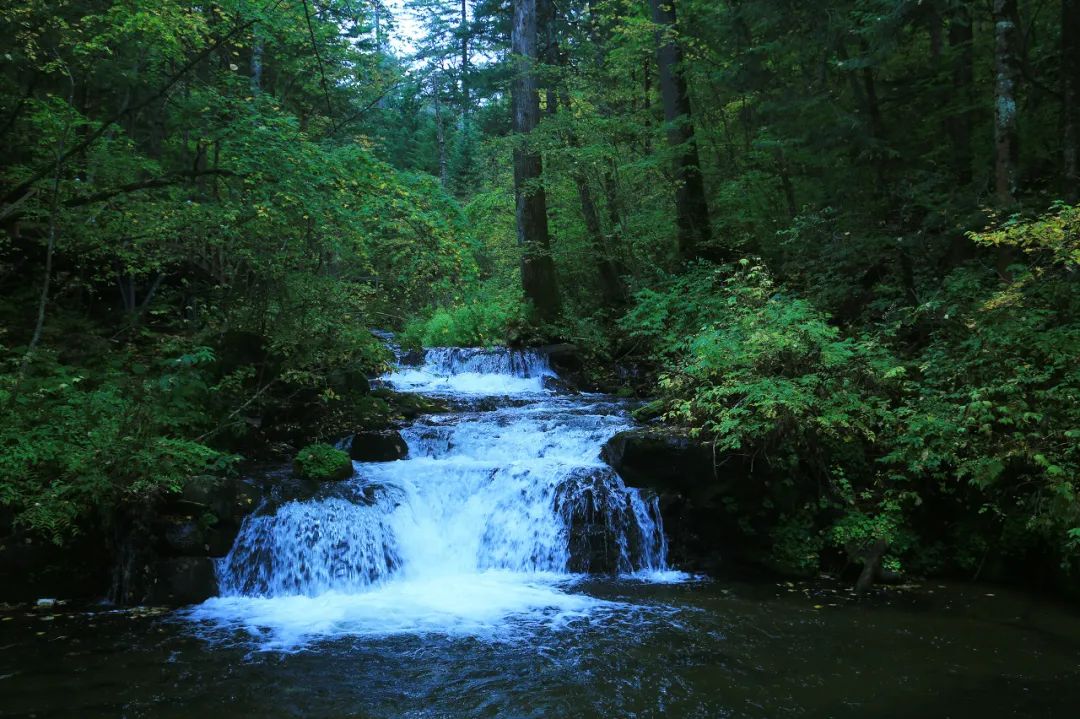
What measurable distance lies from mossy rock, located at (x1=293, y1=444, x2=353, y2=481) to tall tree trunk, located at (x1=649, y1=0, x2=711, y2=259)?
8993 millimetres

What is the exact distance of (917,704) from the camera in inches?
178

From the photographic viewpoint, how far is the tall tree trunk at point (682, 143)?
1438 centimetres

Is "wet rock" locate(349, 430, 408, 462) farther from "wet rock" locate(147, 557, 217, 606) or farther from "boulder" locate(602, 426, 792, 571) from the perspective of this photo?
"boulder" locate(602, 426, 792, 571)

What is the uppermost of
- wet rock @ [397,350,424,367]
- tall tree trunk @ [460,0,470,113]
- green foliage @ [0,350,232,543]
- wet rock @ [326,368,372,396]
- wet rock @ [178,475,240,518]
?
tall tree trunk @ [460,0,470,113]

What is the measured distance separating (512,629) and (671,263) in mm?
10670

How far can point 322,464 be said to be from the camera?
8875 millimetres

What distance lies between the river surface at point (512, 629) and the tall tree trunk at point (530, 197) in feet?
20.1

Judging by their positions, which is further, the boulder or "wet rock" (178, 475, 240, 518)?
the boulder

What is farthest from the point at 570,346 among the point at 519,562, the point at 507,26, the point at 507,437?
the point at 507,26

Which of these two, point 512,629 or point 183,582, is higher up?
point 183,582

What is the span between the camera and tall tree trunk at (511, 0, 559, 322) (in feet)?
49.6

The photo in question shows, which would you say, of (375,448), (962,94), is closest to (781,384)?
(375,448)

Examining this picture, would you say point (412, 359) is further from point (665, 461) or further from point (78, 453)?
point (78, 453)

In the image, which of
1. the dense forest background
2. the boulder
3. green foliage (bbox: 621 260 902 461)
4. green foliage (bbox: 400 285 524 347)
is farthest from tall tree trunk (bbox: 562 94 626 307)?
the boulder
